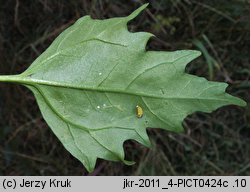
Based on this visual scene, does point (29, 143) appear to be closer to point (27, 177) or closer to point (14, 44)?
point (27, 177)

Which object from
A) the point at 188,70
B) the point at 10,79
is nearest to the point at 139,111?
the point at 10,79

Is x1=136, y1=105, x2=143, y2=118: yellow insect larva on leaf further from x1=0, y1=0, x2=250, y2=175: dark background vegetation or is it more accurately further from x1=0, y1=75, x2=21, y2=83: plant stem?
x1=0, y1=0, x2=250, y2=175: dark background vegetation

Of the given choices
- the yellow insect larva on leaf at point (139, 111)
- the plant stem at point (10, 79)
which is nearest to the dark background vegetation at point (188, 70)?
the plant stem at point (10, 79)

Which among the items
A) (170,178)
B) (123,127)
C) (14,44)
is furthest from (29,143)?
(123,127)

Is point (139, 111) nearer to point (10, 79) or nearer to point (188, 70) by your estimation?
point (10, 79)

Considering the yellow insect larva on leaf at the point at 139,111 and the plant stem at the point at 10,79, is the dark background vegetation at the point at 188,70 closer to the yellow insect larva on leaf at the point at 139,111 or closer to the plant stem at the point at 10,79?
the plant stem at the point at 10,79

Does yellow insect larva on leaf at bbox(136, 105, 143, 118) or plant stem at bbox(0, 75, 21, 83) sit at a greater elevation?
plant stem at bbox(0, 75, 21, 83)

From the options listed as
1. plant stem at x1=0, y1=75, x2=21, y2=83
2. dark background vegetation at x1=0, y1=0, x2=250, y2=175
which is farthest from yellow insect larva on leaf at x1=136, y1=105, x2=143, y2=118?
dark background vegetation at x1=0, y1=0, x2=250, y2=175

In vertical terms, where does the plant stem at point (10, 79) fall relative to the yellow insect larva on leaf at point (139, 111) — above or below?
above
